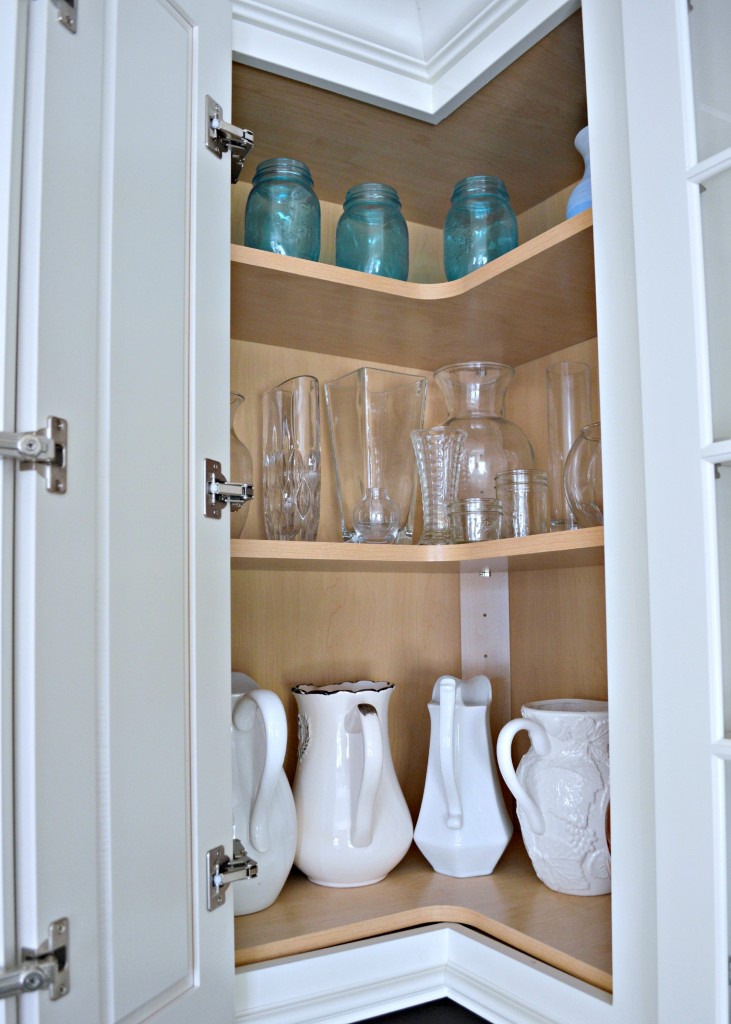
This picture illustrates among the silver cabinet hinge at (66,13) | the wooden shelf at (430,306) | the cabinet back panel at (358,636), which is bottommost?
the cabinet back panel at (358,636)

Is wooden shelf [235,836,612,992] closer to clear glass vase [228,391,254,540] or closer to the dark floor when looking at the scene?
the dark floor

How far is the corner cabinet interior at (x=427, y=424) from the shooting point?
1.05 m

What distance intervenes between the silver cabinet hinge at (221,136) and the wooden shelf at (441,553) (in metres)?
0.45

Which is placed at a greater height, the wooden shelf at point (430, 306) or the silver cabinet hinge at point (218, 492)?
the wooden shelf at point (430, 306)

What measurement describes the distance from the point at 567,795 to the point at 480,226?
79 cm

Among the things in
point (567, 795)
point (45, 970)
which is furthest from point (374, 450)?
point (45, 970)

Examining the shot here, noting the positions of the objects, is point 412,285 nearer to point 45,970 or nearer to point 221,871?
point 221,871

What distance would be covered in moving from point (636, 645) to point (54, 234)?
655 millimetres

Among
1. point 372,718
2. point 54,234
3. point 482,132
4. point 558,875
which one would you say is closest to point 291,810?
point 372,718

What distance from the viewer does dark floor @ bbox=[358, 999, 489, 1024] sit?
1.02 metres

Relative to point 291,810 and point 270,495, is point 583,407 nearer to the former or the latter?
point 270,495

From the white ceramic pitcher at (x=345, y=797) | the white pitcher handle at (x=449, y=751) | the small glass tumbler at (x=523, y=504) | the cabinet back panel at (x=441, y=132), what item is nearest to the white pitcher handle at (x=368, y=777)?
the white ceramic pitcher at (x=345, y=797)

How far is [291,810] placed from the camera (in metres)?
1.10

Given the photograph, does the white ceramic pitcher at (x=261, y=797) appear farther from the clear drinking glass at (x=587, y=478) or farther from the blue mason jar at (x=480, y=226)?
the blue mason jar at (x=480, y=226)
